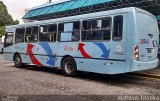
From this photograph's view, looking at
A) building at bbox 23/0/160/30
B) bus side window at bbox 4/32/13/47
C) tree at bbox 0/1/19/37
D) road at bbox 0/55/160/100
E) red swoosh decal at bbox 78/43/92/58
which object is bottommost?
road at bbox 0/55/160/100

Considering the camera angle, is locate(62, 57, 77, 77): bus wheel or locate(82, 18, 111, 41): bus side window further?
locate(62, 57, 77, 77): bus wheel

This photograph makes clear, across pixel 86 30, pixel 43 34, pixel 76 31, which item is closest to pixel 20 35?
pixel 43 34

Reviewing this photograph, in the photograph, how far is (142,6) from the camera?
61.8 ft

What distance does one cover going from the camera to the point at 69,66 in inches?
505

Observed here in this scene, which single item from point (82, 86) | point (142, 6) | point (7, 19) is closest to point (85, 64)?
point (82, 86)

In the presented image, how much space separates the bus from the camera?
1030cm

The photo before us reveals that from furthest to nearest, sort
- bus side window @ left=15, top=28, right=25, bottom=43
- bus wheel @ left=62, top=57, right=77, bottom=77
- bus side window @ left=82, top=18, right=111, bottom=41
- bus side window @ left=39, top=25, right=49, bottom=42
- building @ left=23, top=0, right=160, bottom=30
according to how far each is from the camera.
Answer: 1. building @ left=23, top=0, right=160, bottom=30
2. bus side window @ left=15, top=28, right=25, bottom=43
3. bus side window @ left=39, top=25, right=49, bottom=42
4. bus wheel @ left=62, top=57, right=77, bottom=77
5. bus side window @ left=82, top=18, right=111, bottom=41

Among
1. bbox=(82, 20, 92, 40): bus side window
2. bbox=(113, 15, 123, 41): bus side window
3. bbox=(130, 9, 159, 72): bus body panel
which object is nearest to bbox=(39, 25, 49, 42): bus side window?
bbox=(82, 20, 92, 40): bus side window

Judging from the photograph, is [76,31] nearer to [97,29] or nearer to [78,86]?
[97,29]

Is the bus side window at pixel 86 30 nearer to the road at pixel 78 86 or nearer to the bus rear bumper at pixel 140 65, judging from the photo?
the road at pixel 78 86

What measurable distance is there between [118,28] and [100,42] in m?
1.03

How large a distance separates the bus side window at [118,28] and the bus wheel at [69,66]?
8.78 feet

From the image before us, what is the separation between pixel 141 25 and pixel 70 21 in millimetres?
3459

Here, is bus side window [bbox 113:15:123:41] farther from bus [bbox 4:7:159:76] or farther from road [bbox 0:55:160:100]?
road [bbox 0:55:160:100]
